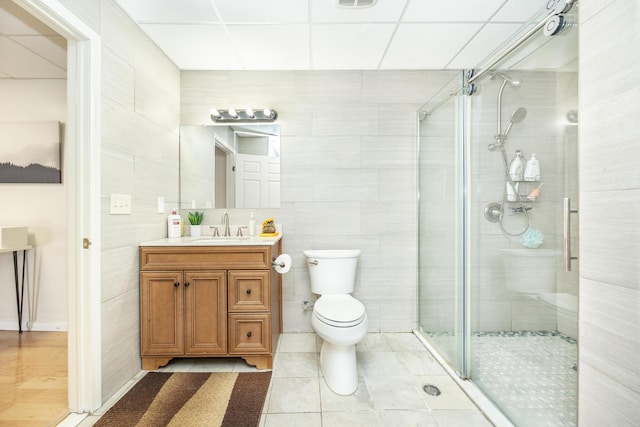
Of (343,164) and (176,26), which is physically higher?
(176,26)

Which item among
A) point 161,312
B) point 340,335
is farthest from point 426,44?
point 161,312

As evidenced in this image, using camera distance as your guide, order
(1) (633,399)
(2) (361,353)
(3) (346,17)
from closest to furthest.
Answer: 1. (1) (633,399)
2. (3) (346,17)
3. (2) (361,353)

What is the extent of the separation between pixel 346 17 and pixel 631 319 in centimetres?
199

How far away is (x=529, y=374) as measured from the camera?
1.44 meters

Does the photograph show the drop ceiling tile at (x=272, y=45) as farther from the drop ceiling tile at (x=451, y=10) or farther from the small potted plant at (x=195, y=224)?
the small potted plant at (x=195, y=224)

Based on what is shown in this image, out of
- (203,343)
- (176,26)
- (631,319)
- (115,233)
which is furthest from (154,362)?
(631,319)

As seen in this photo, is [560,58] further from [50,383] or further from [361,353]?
[50,383]

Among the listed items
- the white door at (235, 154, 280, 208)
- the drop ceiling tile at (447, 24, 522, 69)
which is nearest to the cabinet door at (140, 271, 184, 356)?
the white door at (235, 154, 280, 208)

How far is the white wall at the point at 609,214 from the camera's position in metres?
0.87

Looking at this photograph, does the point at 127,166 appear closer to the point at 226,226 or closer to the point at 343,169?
the point at 226,226

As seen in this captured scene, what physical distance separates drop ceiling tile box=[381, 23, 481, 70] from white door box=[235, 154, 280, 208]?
1257 millimetres

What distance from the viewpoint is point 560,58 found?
1227mm

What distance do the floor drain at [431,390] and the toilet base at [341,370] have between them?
41 cm

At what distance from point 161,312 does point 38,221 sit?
1.65 m
